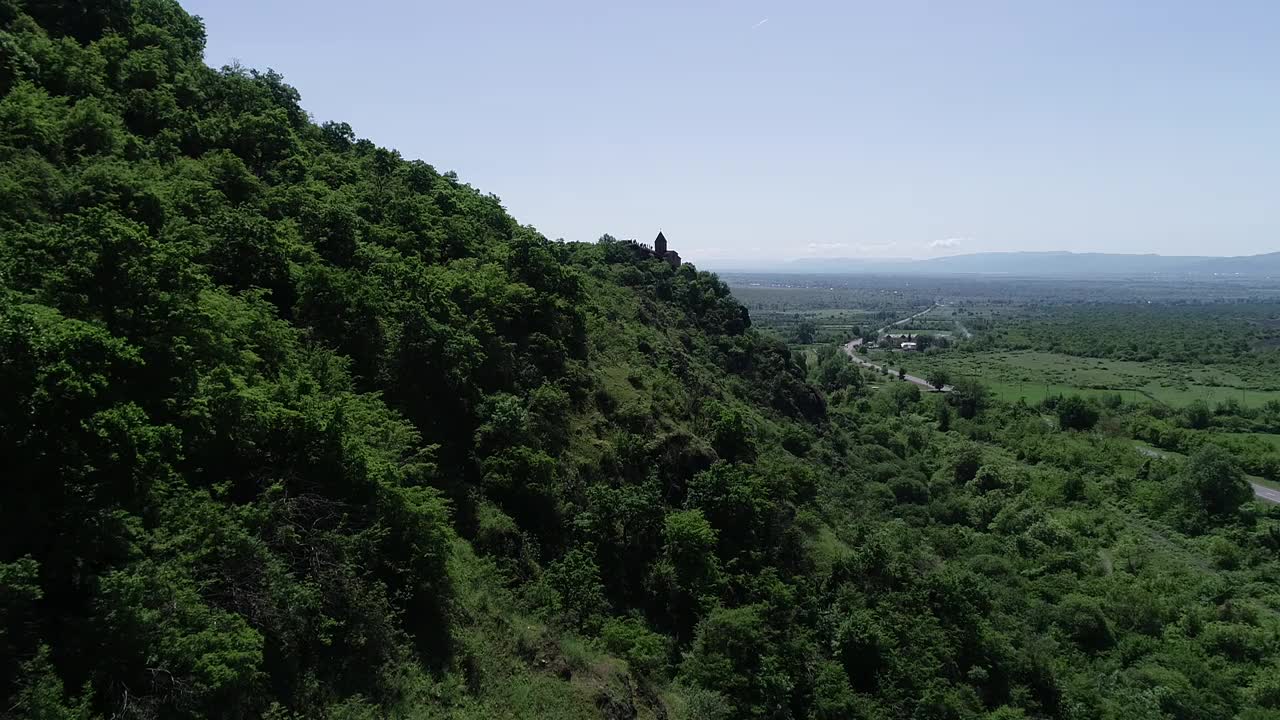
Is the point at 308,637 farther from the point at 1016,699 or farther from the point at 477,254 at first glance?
the point at 1016,699

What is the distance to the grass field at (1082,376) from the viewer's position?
107 meters

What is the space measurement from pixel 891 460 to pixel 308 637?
190 ft

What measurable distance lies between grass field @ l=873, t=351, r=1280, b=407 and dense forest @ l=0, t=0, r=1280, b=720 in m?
61.7

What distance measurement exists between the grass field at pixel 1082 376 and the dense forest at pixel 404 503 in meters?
61.7

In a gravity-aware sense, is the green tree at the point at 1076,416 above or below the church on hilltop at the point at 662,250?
below

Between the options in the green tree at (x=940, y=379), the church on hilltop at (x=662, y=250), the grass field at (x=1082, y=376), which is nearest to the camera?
the church on hilltop at (x=662, y=250)

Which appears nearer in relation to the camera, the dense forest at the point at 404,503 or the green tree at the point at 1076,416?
the dense forest at the point at 404,503

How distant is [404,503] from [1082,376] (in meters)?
140

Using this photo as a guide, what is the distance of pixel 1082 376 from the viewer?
127 metres

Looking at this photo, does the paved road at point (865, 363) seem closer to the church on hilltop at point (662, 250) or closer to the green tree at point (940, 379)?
the green tree at point (940, 379)

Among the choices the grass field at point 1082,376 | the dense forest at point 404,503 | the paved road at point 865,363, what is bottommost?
the grass field at point 1082,376

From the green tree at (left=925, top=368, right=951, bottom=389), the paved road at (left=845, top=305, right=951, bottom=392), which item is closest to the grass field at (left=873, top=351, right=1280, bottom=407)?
the paved road at (left=845, top=305, right=951, bottom=392)

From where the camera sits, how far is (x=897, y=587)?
31484 millimetres

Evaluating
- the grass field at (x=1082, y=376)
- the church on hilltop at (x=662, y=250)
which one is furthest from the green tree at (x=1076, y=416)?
the church on hilltop at (x=662, y=250)
